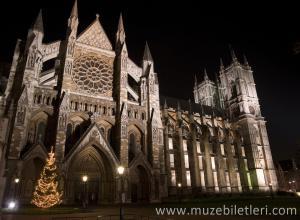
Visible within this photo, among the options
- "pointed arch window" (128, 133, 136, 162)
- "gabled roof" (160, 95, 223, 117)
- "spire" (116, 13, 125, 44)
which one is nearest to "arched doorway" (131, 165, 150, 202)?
"pointed arch window" (128, 133, 136, 162)

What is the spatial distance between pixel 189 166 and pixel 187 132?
683 cm

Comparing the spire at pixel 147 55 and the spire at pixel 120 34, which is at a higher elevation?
the spire at pixel 120 34

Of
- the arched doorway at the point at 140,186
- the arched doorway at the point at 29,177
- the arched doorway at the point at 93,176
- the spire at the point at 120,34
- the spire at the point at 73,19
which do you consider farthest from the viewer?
the spire at the point at 120,34

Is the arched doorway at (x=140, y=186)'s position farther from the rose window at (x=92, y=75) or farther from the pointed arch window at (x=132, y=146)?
the rose window at (x=92, y=75)

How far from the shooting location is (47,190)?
21859mm

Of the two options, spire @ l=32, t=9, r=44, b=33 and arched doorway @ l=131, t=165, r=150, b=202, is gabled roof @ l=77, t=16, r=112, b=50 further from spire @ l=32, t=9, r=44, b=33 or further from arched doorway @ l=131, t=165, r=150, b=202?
arched doorway @ l=131, t=165, r=150, b=202

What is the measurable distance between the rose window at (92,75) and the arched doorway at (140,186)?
38.3 feet

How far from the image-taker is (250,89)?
64625 mm

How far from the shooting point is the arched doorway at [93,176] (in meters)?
26.3

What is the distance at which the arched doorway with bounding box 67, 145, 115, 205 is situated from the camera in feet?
86.3

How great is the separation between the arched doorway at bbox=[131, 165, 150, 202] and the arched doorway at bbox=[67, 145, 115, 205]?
3.36 meters

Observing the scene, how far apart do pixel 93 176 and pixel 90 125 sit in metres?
5.79

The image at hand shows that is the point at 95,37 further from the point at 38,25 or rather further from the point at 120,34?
the point at 38,25

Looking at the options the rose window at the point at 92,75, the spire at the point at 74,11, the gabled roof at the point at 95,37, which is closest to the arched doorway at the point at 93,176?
the rose window at the point at 92,75
